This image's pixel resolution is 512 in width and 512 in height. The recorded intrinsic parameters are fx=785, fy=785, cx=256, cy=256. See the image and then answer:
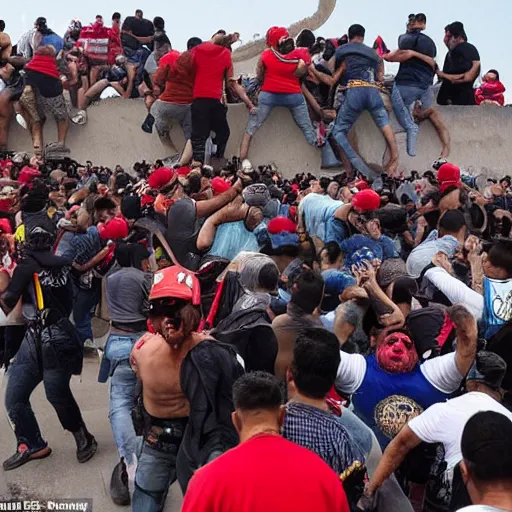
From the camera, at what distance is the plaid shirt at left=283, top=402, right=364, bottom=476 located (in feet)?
10.0

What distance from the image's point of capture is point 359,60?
38.8 feet

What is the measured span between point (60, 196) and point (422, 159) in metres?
6.77

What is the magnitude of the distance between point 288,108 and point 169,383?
30.8ft

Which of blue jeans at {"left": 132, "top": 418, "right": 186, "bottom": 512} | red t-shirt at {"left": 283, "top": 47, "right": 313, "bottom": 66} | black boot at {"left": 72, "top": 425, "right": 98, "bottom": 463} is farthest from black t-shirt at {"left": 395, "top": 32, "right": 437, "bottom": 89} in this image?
blue jeans at {"left": 132, "top": 418, "right": 186, "bottom": 512}

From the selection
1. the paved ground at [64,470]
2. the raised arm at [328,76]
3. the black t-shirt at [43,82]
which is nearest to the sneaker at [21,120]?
the black t-shirt at [43,82]

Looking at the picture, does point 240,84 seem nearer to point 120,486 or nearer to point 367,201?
point 367,201

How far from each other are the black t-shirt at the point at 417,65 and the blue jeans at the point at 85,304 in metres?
7.06

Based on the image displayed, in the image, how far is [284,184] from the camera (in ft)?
34.4

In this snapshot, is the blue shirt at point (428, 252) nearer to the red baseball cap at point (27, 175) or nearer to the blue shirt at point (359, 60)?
the red baseball cap at point (27, 175)

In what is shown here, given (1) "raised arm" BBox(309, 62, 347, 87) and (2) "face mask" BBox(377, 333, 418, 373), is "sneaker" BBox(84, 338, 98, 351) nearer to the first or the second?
(2) "face mask" BBox(377, 333, 418, 373)

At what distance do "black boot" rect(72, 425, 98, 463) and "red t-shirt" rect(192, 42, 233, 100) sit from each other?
6736 millimetres

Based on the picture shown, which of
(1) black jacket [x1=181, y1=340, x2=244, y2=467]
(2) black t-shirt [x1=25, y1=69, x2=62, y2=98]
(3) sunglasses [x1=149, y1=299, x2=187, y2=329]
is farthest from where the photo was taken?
(2) black t-shirt [x1=25, y1=69, x2=62, y2=98]

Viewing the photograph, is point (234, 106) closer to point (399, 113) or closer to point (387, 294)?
point (399, 113)

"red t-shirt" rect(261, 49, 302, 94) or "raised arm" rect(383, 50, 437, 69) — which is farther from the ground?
"raised arm" rect(383, 50, 437, 69)
